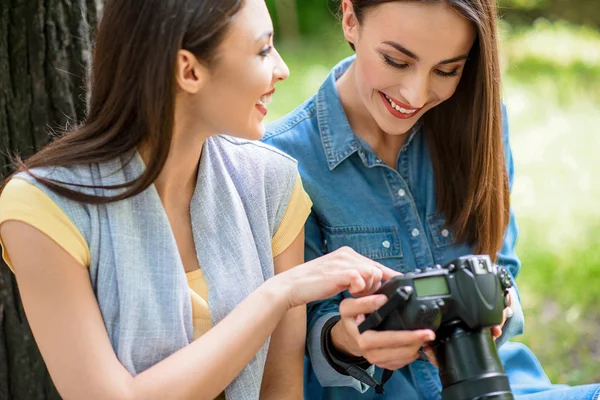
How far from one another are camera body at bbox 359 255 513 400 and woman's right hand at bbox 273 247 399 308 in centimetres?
12

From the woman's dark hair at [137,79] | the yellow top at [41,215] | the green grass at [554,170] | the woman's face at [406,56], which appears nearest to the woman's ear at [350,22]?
the woman's face at [406,56]

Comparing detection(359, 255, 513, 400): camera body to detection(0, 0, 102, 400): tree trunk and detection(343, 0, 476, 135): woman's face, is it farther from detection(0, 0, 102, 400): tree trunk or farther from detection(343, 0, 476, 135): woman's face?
detection(0, 0, 102, 400): tree trunk

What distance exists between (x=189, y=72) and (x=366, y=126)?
2.03 feet

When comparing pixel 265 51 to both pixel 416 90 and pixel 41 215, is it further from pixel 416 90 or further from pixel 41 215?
pixel 41 215

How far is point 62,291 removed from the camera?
5.02 ft

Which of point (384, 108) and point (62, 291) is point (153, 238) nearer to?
point (62, 291)

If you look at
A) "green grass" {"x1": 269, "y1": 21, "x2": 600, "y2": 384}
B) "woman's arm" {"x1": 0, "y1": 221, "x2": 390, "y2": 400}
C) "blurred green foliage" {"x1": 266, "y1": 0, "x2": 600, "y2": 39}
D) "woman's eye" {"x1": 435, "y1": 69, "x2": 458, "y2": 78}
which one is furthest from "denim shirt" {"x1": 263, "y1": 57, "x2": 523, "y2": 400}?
"blurred green foliage" {"x1": 266, "y1": 0, "x2": 600, "y2": 39}

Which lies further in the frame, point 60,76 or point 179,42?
point 60,76

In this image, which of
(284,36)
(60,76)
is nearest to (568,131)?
(284,36)

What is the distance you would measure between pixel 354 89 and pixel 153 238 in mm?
689

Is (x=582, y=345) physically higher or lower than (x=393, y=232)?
lower

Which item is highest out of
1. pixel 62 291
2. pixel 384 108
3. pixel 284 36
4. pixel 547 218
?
pixel 284 36

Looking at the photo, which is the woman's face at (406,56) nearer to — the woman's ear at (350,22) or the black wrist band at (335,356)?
the woman's ear at (350,22)

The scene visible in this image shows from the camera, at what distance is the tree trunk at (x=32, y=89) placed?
199 centimetres
